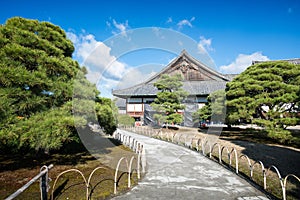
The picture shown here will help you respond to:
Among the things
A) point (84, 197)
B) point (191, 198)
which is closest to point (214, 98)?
point (191, 198)

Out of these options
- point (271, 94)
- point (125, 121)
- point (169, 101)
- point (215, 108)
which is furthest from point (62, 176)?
point (125, 121)

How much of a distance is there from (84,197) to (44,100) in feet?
8.90

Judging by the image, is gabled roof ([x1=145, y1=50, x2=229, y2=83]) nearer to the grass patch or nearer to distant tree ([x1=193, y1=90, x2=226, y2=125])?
distant tree ([x1=193, y1=90, x2=226, y2=125])

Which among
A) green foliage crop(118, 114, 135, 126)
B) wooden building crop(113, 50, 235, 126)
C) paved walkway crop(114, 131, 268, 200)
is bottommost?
paved walkway crop(114, 131, 268, 200)

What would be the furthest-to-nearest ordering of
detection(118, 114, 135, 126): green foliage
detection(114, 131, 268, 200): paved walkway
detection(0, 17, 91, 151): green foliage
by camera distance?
1. detection(118, 114, 135, 126): green foliage
2. detection(0, 17, 91, 151): green foliage
3. detection(114, 131, 268, 200): paved walkway

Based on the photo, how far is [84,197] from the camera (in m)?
3.63

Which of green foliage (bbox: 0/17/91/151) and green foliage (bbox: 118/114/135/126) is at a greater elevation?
green foliage (bbox: 0/17/91/151)

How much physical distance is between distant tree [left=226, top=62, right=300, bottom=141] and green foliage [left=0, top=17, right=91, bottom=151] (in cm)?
898

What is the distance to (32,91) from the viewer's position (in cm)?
→ 469

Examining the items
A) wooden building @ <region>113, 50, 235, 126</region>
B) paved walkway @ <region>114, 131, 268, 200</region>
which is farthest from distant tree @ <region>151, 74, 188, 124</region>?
paved walkway @ <region>114, 131, 268, 200</region>

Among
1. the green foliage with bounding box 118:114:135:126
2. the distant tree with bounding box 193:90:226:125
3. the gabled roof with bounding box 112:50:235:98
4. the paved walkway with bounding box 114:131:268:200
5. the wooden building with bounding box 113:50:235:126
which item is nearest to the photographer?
the paved walkway with bounding box 114:131:268:200

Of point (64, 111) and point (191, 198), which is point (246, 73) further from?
point (64, 111)

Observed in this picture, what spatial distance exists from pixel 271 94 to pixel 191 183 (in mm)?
7731

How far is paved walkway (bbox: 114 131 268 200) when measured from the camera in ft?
12.4
